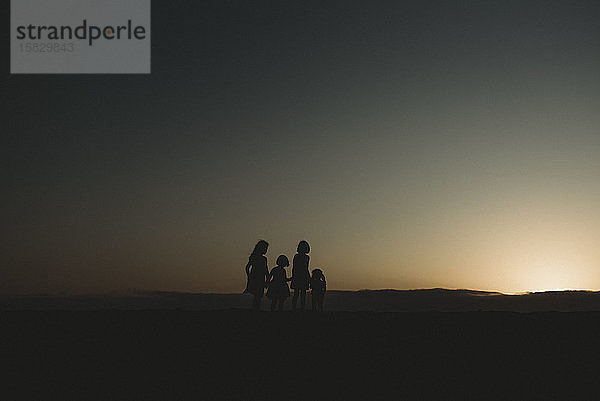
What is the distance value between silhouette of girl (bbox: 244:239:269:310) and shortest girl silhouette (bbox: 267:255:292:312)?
55cm

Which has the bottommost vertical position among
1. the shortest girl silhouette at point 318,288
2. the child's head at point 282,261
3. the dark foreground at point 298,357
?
the dark foreground at point 298,357

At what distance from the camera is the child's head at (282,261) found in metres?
19.1

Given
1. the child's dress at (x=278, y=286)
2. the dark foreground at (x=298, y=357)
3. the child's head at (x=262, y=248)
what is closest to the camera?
the dark foreground at (x=298, y=357)

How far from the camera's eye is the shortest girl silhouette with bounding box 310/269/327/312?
19766 mm

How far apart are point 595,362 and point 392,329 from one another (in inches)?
154

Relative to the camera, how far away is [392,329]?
13.7 m

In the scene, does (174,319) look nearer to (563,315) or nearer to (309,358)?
(309,358)

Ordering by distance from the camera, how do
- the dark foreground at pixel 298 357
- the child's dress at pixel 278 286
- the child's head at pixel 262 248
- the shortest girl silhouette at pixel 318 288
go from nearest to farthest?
the dark foreground at pixel 298 357
the child's head at pixel 262 248
the child's dress at pixel 278 286
the shortest girl silhouette at pixel 318 288

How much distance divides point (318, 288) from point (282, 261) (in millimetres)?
1381

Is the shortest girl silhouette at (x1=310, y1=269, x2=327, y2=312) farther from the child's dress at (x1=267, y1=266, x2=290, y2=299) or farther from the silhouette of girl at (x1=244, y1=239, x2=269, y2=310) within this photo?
the silhouette of girl at (x1=244, y1=239, x2=269, y2=310)

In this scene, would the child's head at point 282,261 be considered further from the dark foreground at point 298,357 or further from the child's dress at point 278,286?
the dark foreground at point 298,357

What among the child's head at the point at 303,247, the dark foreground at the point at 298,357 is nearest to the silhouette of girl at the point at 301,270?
the child's head at the point at 303,247

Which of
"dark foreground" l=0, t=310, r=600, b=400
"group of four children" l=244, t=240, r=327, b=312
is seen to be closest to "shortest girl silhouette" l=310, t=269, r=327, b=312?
"group of four children" l=244, t=240, r=327, b=312

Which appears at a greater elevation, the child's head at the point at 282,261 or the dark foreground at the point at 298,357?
the child's head at the point at 282,261
